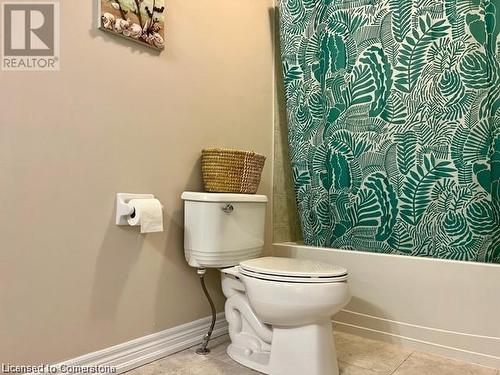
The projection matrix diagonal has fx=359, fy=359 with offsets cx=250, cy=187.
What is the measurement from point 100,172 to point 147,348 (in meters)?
0.74

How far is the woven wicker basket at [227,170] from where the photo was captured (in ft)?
5.33

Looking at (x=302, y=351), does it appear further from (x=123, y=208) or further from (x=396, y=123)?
(x=396, y=123)

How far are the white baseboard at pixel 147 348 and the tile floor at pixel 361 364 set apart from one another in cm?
3

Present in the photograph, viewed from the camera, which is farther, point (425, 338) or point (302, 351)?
point (425, 338)

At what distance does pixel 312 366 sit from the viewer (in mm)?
1270

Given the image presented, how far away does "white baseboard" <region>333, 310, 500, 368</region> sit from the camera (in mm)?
1490

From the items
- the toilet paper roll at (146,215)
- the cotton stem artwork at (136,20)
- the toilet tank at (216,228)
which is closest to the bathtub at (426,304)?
the toilet tank at (216,228)

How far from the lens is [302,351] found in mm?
1292

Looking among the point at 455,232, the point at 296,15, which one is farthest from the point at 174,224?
the point at 296,15

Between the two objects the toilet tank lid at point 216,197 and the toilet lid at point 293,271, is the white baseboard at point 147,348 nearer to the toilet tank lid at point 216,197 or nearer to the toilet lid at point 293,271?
the toilet lid at point 293,271

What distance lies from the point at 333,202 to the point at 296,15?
3.56 feet

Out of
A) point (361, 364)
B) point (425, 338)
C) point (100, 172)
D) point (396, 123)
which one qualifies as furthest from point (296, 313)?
point (396, 123)

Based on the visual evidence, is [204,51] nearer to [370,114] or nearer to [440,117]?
[370,114]

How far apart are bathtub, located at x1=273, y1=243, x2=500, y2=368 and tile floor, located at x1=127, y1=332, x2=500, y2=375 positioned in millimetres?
67
